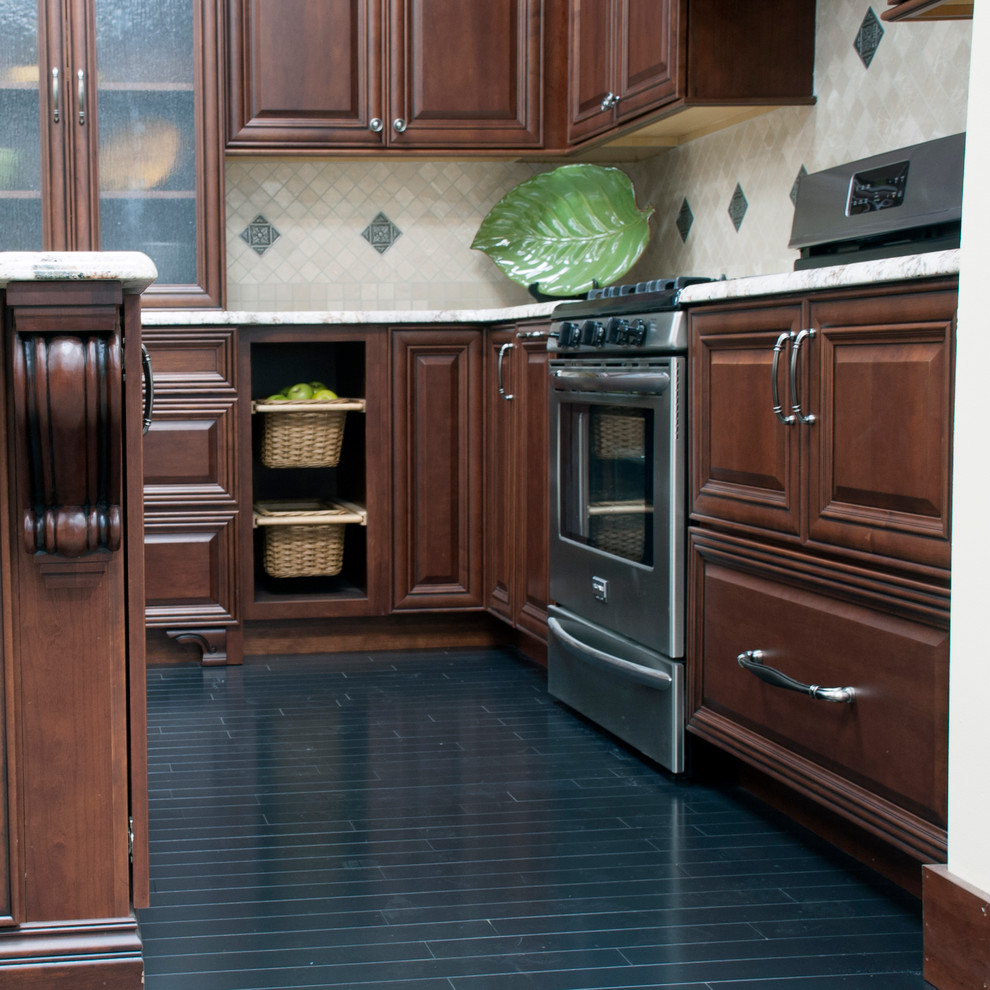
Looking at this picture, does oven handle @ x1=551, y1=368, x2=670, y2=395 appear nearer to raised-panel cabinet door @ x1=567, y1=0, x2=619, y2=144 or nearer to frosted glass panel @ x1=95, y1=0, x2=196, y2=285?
raised-panel cabinet door @ x1=567, y1=0, x2=619, y2=144

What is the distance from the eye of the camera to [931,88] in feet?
8.27

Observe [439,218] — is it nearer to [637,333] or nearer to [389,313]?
[389,313]

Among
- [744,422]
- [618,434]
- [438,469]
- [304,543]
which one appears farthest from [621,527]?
[304,543]

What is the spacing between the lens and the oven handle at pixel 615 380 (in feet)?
8.12

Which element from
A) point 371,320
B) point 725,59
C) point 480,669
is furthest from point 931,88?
point 480,669

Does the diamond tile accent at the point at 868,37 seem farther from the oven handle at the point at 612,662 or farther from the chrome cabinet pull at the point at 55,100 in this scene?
the chrome cabinet pull at the point at 55,100

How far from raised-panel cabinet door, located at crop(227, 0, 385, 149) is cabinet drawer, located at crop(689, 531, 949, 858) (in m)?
2.01

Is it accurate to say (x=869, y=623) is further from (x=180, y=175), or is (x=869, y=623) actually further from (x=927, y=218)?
(x=180, y=175)

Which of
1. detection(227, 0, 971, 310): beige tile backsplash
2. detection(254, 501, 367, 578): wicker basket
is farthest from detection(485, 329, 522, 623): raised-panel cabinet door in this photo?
detection(227, 0, 971, 310): beige tile backsplash

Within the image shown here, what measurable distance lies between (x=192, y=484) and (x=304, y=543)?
38cm

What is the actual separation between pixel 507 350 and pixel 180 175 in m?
1.08

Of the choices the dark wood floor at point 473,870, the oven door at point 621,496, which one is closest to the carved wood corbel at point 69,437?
the dark wood floor at point 473,870

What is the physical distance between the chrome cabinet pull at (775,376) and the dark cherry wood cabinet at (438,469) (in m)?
1.62

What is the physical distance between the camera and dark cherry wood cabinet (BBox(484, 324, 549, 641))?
3.23 m
